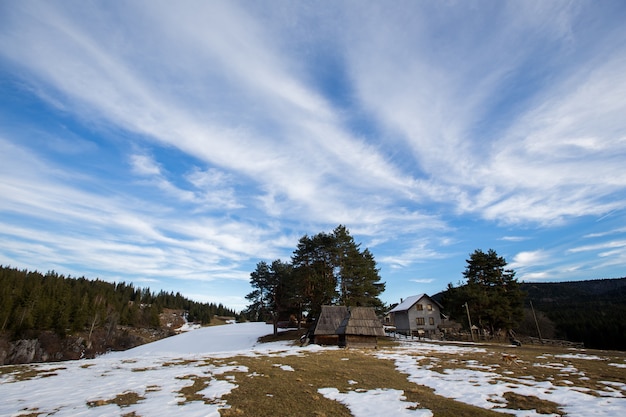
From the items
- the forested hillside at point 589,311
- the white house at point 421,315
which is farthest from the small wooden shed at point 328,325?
the forested hillside at point 589,311

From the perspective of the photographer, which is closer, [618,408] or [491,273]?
[618,408]

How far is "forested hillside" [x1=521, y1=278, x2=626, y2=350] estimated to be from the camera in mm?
68812

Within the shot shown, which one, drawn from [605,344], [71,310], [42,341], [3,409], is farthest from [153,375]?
[605,344]

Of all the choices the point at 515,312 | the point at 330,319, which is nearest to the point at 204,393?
the point at 330,319

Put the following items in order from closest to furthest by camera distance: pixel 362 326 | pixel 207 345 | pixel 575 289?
pixel 362 326 → pixel 207 345 → pixel 575 289

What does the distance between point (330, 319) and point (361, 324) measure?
420 cm

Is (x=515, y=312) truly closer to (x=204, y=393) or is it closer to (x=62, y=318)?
(x=204, y=393)

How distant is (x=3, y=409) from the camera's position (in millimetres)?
8984

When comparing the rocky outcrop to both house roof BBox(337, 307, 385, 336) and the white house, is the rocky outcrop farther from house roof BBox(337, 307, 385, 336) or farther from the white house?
the white house

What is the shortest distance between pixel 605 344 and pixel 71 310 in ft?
423

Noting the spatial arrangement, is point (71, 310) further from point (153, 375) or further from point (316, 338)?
point (153, 375)

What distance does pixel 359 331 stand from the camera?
36.0 metres

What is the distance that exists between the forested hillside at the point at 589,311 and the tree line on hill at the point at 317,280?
30.1 m

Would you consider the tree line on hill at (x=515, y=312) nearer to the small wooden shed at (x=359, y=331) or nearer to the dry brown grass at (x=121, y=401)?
the small wooden shed at (x=359, y=331)
